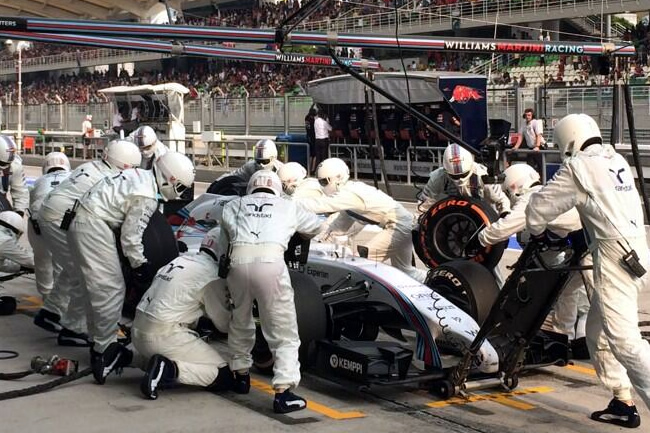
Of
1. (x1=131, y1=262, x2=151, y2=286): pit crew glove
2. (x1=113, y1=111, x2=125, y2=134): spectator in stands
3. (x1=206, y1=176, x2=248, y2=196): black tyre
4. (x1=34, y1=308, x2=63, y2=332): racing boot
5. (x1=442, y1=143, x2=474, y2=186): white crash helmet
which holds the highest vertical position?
(x1=113, y1=111, x2=125, y2=134): spectator in stands

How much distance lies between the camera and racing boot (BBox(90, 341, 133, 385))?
24.6 ft

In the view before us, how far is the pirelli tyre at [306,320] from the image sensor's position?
7.64 metres

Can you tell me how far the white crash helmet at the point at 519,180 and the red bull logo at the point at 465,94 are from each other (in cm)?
1322

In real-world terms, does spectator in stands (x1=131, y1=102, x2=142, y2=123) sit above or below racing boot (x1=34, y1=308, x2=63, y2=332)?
above

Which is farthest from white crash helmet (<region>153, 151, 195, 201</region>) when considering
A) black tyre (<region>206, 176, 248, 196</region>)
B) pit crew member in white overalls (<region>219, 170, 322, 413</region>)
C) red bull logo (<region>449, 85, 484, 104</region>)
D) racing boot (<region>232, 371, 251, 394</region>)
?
red bull logo (<region>449, 85, 484, 104</region>)

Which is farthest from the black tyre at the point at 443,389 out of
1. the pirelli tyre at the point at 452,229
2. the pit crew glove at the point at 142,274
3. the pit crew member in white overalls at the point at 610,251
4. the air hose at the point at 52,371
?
the air hose at the point at 52,371

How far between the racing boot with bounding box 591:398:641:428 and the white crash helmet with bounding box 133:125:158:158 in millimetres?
7849

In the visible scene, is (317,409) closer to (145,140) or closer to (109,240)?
(109,240)

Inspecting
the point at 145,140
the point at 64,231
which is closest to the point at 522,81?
the point at 145,140

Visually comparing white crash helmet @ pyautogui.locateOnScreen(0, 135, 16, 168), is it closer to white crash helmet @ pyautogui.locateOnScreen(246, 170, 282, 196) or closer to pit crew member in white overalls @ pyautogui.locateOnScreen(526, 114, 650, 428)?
white crash helmet @ pyautogui.locateOnScreen(246, 170, 282, 196)

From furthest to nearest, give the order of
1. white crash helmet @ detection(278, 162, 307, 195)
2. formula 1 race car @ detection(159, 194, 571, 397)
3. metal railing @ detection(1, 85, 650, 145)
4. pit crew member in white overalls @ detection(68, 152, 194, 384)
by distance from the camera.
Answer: metal railing @ detection(1, 85, 650, 145) < white crash helmet @ detection(278, 162, 307, 195) < pit crew member in white overalls @ detection(68, 152, 194, 384) < formula 1 race car @ detection(159, 194, 571, 397)

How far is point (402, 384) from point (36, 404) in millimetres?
2554

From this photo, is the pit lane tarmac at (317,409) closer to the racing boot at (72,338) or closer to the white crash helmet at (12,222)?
the racing boot at (72,338)

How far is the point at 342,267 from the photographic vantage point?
8.55m
